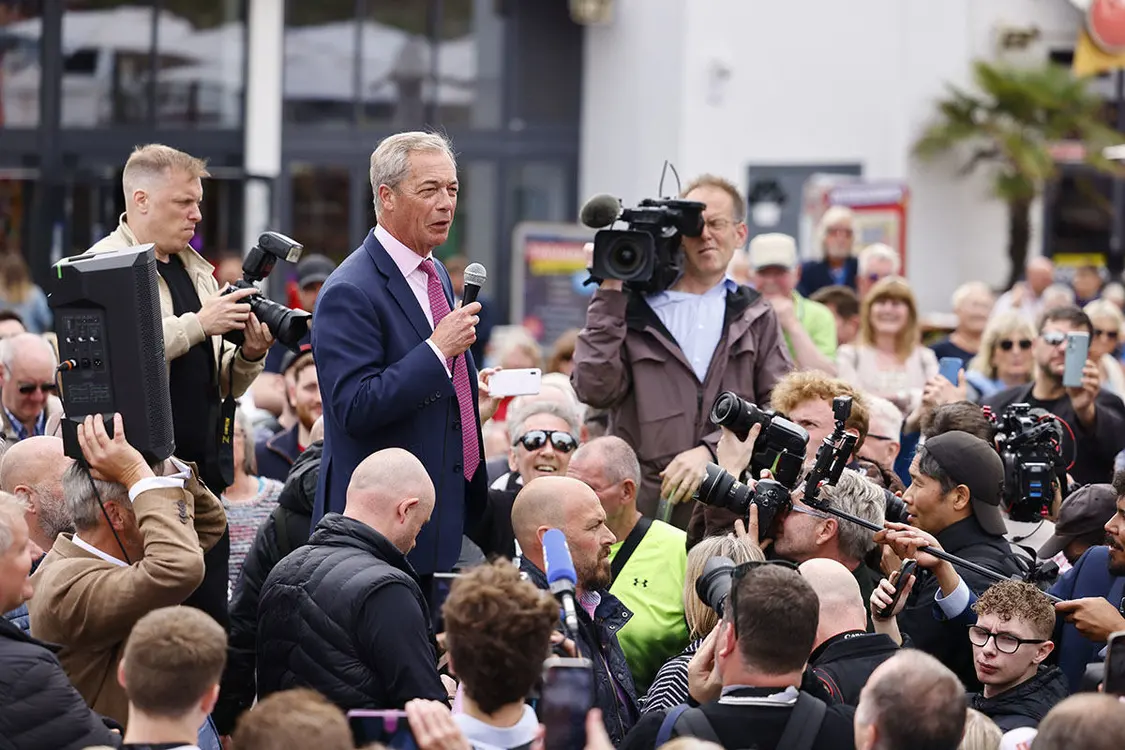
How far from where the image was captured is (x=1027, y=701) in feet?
15.8

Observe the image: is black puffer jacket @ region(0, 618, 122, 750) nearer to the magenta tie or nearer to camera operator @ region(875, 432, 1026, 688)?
the magenta tie

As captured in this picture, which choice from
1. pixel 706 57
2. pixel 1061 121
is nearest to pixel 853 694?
pixel 706 57

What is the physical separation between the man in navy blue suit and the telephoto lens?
0.88 meters

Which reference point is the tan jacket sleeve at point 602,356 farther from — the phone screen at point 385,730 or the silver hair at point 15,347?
the phone screen at point 385,730

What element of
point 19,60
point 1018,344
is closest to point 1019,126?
point 1018,344

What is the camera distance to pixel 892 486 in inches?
249

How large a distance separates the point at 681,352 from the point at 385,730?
286 cm

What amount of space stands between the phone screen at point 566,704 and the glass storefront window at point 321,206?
556 inches

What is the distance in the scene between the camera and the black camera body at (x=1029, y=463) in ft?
20.0

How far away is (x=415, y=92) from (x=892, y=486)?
12102 millimetres

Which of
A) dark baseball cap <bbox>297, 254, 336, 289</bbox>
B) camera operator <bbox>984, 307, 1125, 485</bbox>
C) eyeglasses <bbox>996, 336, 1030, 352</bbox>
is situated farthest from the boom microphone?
dark baseball cap <bbox>297, 254, 336, 289</bbox>

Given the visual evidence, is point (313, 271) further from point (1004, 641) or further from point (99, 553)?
point (1004, 641)

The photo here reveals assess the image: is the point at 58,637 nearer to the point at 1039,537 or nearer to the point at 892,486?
the point at 892,486

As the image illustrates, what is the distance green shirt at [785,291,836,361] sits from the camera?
29.3ft
